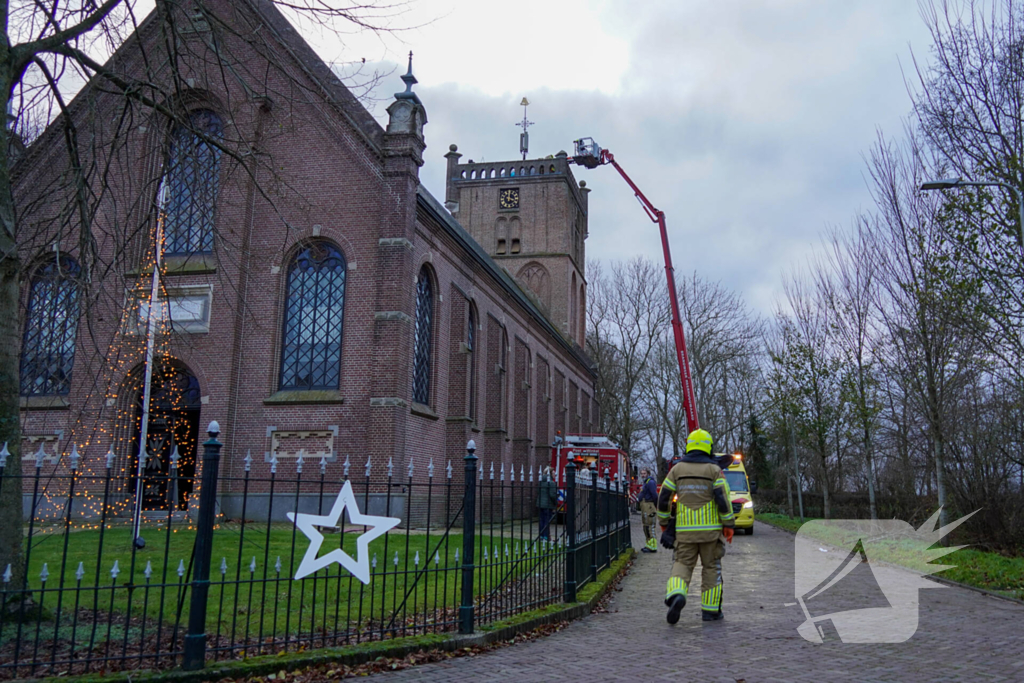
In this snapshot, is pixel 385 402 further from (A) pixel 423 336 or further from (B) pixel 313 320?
(A) pixel 423 336

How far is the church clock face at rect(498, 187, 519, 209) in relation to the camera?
4984 cm

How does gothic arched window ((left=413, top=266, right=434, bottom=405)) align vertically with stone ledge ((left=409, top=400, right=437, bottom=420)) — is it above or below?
above

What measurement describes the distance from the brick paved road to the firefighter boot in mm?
123

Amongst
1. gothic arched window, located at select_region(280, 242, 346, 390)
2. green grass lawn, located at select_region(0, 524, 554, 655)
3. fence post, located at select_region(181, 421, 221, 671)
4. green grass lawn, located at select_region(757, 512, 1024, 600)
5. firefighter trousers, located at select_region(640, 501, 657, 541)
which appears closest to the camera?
fence post, located at select_region(181, 421, 221, 671)

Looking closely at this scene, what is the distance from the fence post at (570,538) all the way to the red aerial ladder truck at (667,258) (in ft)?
45.3

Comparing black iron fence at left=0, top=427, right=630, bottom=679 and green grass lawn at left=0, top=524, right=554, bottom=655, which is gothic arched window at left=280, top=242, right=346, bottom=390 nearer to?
black iron fence at left=0, top=427, right=630, bottom=679

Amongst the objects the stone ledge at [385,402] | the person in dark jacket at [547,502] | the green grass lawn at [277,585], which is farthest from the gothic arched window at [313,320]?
the person in dark jacket at [547,502]

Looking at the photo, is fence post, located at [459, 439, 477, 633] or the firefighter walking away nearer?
fence post, located at [459, 439, 477, 633]

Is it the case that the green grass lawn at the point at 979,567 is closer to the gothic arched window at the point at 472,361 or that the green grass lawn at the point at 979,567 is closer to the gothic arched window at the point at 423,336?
the gothic arched window at the point at 423,336

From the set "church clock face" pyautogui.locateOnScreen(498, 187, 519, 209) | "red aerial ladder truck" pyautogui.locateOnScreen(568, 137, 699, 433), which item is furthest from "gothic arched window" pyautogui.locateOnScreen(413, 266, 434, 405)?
"church clock face" pyautogui.locateOnScreen(498, 187, 519, 209)

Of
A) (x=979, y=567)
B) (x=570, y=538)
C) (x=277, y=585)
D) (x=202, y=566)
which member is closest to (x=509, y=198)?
(x=979, y=567)

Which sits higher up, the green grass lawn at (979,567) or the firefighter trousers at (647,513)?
the firefighter trousers at (647,513)

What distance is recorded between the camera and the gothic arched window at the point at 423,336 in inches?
876

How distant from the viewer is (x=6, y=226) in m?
6.97
